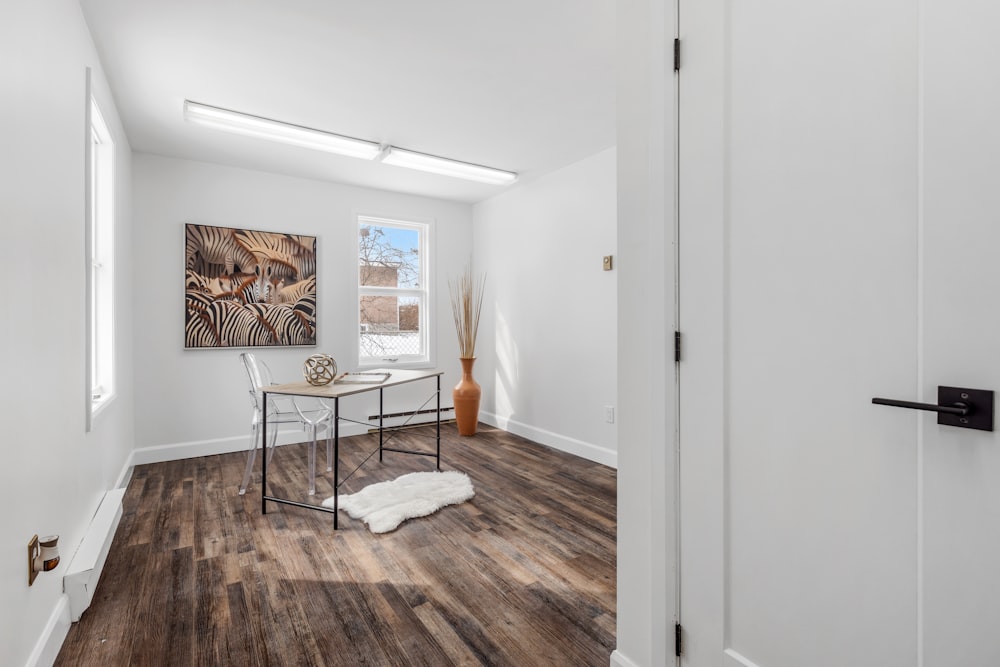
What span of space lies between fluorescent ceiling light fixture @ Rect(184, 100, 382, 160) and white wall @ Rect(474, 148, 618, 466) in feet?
5.30

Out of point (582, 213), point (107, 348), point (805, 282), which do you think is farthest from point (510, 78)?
point (107, 348)

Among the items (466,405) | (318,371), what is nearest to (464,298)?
(466,405)

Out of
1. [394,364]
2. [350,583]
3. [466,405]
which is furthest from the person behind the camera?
[394,364]

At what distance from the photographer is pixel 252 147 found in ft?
12.1

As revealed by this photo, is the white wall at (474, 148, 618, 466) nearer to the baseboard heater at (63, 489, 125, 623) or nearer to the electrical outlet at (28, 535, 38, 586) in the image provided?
the baseboard heater at (63, 489, 125, 623)

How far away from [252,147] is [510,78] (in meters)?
2.18

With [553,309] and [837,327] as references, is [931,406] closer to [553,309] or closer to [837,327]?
[837,327]

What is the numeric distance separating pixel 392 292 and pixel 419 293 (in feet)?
1.01

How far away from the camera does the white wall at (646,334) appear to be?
1.41m

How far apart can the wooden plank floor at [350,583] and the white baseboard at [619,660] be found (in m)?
0.12

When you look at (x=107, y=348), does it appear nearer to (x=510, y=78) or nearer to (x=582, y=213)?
(x=510, y=78)

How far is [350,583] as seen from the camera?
6.97 feet

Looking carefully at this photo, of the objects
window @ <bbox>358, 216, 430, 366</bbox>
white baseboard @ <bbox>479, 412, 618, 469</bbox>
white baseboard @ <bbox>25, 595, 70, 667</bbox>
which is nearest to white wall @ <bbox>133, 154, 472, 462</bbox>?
window @ <bbox>358, 216, 430, 366</bbox>

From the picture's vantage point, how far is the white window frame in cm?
496
